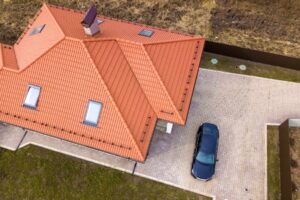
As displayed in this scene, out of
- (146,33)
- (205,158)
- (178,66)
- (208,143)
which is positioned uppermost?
(146,33)

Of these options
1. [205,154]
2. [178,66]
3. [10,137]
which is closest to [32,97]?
[10,137]

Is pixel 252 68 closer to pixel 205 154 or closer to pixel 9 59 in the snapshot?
pixel 205 154

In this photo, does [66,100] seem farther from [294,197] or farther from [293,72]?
[293,72]

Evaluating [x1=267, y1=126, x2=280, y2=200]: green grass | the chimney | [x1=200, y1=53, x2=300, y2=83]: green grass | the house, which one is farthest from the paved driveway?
the chimney

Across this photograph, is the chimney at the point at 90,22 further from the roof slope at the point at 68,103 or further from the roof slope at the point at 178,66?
the roof slope at the point at 178,66

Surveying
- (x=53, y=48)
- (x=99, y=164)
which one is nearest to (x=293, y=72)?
(x=99, y=164)

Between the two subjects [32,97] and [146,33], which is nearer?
[32,97]

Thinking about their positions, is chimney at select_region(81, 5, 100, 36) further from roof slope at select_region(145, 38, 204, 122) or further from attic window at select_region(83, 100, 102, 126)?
attic window at select_region(83, 100, 102, 126)
